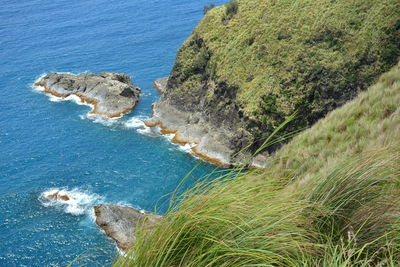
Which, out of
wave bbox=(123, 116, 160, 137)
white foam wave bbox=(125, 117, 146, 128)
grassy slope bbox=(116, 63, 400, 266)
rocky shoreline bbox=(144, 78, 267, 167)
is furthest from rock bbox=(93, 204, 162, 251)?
grassy slope bbox=(116, 63, 400, 266)

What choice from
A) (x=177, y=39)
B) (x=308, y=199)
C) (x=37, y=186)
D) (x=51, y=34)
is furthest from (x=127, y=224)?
(x=51, y=34)

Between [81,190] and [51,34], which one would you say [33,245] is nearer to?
[81,190]

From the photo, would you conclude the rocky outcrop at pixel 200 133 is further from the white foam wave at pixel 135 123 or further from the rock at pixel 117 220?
the rock at pixel 117 220

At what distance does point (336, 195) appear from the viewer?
5270 millimetres

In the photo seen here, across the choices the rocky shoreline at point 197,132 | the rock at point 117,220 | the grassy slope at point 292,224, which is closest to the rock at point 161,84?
the rocky shoreline at point 197,132

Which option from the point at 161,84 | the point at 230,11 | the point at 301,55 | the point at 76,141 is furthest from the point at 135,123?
the point at 301,55

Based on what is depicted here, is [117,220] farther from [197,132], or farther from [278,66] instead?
[278,66]

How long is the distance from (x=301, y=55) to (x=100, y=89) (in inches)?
1170

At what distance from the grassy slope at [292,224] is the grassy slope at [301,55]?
3688cm

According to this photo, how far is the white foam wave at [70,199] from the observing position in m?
37.4

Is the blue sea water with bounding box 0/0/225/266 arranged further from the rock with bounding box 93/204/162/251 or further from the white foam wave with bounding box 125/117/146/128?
the rock with bounding box 93/204/162/251

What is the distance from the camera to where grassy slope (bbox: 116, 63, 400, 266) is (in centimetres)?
434

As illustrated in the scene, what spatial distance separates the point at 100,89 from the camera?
5853cm

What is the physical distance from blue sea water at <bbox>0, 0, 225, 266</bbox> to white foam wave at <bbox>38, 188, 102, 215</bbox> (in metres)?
0.15
